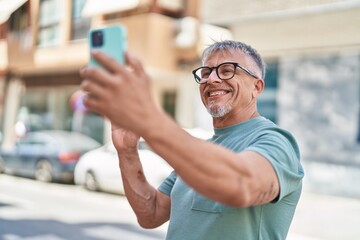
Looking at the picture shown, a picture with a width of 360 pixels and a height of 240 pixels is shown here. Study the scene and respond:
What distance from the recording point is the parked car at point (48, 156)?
40.1 ft

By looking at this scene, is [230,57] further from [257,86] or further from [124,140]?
[124,140]

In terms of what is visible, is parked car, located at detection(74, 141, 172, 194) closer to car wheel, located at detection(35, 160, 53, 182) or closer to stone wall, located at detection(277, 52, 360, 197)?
car wheel, located at detection(35, 160, 53, 182)

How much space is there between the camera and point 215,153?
1.05m

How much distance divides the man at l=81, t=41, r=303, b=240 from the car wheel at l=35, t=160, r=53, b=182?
36.2ft

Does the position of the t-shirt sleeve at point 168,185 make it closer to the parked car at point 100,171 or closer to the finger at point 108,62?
the finger at point 108,62

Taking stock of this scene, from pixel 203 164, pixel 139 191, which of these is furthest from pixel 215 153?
pixel 139 191

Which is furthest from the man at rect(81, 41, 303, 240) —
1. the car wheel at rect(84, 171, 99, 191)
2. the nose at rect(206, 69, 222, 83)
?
the car wheel at rect(84, 171, 99, 191)

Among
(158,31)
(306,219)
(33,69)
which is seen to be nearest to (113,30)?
(306,219)

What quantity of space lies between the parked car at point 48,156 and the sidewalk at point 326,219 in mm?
5587

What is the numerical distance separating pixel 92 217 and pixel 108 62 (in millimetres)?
7573

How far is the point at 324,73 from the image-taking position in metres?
10.8

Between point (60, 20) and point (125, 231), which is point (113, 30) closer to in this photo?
point (125, 231)

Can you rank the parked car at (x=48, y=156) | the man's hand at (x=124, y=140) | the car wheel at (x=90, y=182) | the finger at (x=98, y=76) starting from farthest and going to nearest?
the parked car at (x=48, y=156), the car wheel at (x=90, y=182), the man's hand at (x=124, y=140), the finger at (x=98, y=76)

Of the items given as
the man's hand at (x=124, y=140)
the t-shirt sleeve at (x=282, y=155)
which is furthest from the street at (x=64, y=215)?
the t-shirt sleeve at (x=282, y=155)
